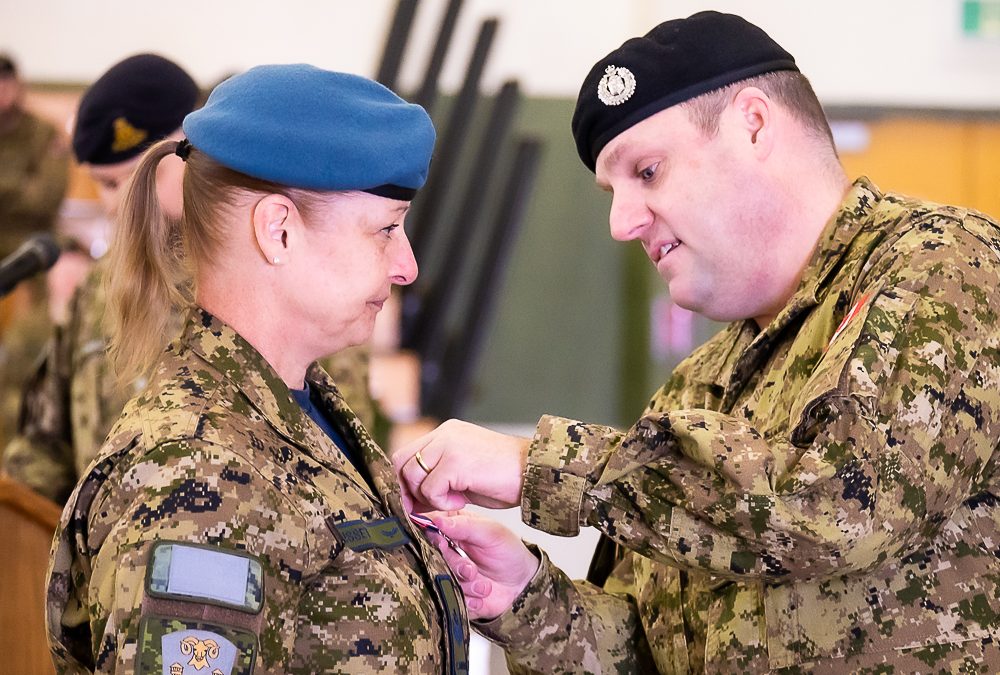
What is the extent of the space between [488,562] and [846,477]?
1.97 feet

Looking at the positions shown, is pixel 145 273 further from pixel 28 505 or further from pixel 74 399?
pixel 74 399

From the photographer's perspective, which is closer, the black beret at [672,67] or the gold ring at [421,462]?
the gold ring at [421,462]

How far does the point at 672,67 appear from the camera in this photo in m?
1.87

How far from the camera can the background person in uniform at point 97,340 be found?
9.36ft

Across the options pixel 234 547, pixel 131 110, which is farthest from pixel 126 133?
pixel 234 547

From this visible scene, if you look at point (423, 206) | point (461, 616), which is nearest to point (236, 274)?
point (461, 616)

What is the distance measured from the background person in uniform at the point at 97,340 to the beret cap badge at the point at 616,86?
1.14 meters

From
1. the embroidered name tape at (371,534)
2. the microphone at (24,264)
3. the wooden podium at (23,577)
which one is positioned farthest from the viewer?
the microphone at (24,264)

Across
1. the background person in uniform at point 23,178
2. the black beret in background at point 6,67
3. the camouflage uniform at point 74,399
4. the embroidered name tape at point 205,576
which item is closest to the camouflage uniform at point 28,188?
the background person in uniform at point 23,178

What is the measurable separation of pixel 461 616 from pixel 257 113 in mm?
665

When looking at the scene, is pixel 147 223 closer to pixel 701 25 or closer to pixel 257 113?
pixel 257 113

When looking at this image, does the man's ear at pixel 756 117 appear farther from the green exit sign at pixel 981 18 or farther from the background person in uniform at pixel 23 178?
the green exit sign at pixel 981 18

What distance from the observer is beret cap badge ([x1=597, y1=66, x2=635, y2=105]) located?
6.15 feet

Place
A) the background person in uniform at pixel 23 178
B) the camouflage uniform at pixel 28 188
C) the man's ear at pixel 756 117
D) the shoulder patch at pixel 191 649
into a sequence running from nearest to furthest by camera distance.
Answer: the shoulder patch at pixel 191 649 < the man's ear at pixel 756 117 < the camouflage uniform at pixel 28 188 < the background person in uniform at pixel 23 178
